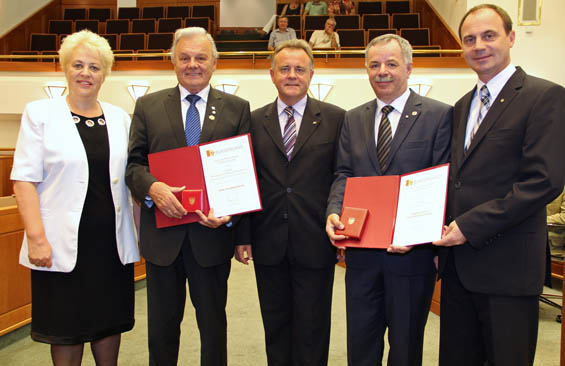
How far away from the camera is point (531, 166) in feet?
5.24

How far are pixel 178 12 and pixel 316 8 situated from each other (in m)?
3.86

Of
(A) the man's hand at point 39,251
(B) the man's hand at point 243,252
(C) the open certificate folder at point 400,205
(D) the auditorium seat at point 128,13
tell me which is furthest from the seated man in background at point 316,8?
(A) the man's hand at point 39,251

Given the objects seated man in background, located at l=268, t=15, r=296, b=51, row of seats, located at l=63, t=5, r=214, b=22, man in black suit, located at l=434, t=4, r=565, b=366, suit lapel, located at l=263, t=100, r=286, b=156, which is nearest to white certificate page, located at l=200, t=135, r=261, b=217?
suit lapel, located at l=263, t=100, r=286, b=156

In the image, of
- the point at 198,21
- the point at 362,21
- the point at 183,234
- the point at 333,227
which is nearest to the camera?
the point at 333,227

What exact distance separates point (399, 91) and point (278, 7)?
1182cm

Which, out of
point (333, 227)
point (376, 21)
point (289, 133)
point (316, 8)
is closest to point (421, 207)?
point (333, 227)

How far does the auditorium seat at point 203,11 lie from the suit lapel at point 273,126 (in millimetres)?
10856

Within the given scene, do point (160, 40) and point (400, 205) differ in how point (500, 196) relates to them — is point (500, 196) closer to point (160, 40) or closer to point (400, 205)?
point (400, 205)

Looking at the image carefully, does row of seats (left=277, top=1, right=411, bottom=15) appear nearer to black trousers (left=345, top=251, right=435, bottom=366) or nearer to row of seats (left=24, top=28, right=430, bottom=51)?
row of seats (left=24, top=28, right=430, bottom=51)

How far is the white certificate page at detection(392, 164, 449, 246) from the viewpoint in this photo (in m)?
1.72

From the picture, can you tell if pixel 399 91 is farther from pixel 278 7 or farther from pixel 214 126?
pixel 278 7

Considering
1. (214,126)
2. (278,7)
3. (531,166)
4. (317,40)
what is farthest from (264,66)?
(531,166)

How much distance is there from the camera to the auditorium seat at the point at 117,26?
37.9ft

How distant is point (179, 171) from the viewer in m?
2.03
